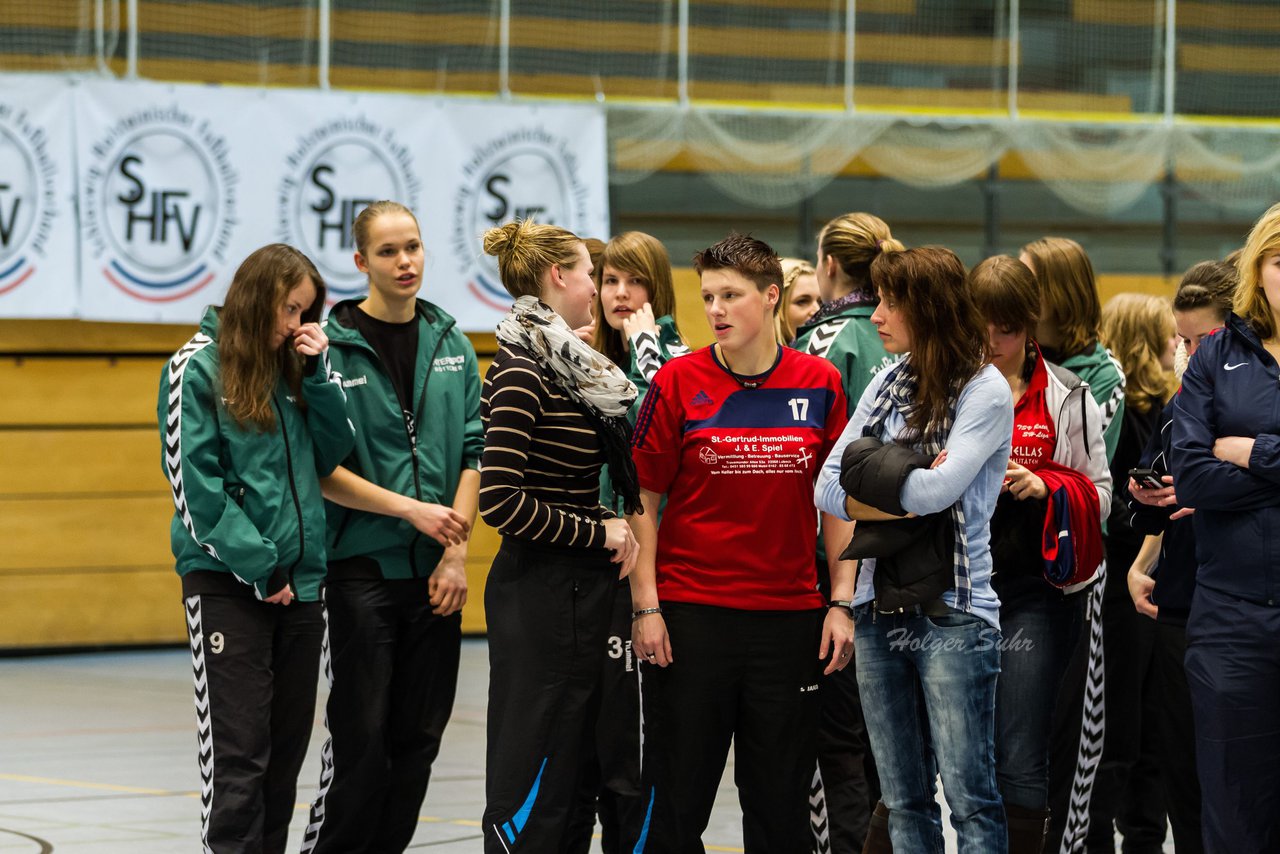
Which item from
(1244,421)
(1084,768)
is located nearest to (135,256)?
(1084,768)

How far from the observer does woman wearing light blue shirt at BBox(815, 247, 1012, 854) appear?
3.86 meters

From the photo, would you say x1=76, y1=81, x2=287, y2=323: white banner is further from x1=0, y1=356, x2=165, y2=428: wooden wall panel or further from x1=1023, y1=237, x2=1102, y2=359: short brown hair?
x1=1023, y1=237, x2=1102, y2=359: short brown hair

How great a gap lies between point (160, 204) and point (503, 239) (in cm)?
665

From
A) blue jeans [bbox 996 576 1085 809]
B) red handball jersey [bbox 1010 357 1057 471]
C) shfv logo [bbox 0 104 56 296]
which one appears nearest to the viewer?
blue jeans [bbox 996 576 1085 809]

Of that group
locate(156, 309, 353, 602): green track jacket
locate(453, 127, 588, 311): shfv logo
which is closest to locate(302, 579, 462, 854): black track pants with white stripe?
locate(156, 309, 353, 602): green track jacket

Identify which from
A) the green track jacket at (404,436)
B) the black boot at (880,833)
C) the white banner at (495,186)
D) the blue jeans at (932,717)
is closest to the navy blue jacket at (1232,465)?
the blue jeans at (932,717)

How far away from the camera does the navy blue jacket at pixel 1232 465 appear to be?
3.79 m

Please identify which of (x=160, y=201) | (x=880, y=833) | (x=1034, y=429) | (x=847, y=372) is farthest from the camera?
(x=160, y=201)

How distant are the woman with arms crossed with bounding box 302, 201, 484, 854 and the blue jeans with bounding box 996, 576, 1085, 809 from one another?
5.18 ft

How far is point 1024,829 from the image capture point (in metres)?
4.24

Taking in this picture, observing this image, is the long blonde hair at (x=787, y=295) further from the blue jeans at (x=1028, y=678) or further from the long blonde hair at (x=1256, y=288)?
the long blonde hair at (x=1256, y=288)

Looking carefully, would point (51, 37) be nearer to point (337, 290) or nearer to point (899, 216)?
point (337, 290)

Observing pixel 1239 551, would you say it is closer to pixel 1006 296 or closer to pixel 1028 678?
pixel 1028 678

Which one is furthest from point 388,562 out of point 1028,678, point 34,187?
point 34,187
